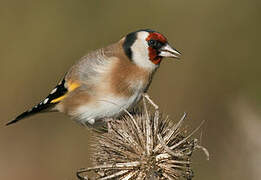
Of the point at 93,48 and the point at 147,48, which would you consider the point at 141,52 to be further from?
the point at 93,48

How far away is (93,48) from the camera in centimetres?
611

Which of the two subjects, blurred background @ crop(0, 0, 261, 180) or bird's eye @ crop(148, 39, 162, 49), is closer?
bird's eye @ crop(148, 39, 162, 49)

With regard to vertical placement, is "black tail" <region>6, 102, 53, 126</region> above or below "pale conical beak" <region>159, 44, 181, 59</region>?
below

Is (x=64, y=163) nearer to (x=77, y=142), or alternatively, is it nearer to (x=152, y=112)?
(x=77, y=142)

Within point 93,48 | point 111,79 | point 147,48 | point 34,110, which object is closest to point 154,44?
point 147,48

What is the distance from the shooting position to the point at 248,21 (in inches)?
246

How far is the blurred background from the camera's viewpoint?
19.0 ft

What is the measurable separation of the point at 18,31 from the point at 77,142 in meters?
1.67

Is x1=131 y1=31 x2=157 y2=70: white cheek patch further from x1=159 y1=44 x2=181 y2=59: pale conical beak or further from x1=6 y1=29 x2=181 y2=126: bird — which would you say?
x1=159 y1=44 x2=181 y2=59: pale conical beak

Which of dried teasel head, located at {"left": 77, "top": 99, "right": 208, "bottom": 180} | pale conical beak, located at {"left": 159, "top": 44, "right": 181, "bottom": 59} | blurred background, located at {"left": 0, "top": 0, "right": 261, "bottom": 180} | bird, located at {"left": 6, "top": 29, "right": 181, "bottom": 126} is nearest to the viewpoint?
dried teasel head, located at {"left": 77, "top": 99, "right": 208, "bottom": 180}

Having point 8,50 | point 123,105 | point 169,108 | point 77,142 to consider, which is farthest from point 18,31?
point 123,105

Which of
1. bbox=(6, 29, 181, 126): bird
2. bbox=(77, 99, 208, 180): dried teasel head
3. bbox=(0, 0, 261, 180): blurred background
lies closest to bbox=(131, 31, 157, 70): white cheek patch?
bbox=(6, 29, 181, 126): bird

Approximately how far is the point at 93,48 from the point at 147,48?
7.20 feet

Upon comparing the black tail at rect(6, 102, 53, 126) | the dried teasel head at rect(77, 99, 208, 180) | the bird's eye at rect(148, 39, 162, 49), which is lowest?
the dried teasel head at rect(77, 99, 208, 180)
